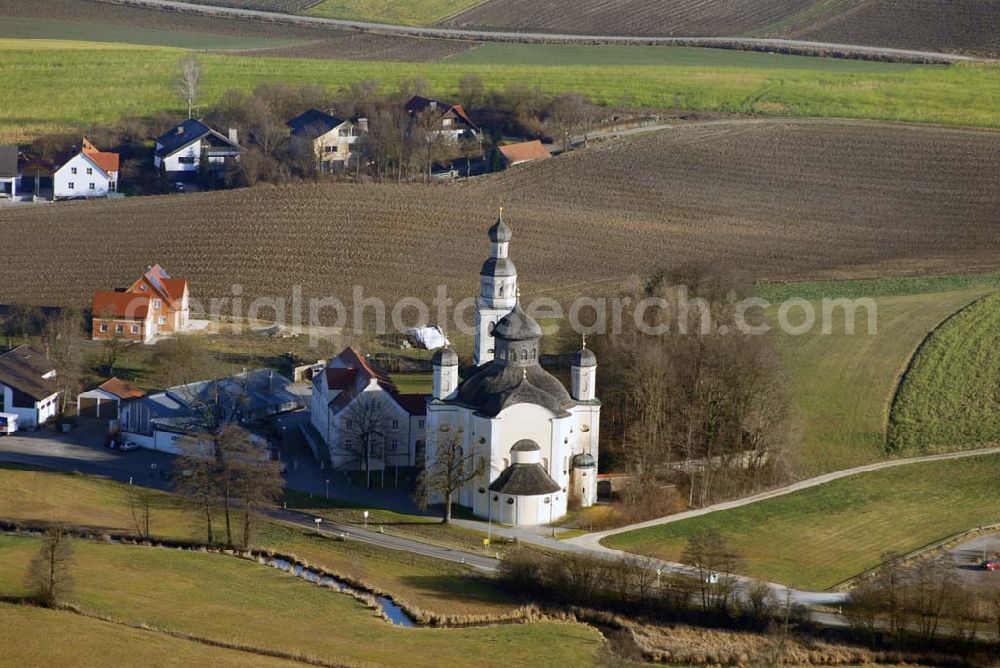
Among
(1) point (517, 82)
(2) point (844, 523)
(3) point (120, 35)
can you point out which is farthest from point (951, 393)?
(3) point (120, 35)

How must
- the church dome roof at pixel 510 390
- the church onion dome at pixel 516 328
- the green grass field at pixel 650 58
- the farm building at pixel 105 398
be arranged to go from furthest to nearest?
the green grass field at pixel 650 58 < the farm building at pixel 105 398 < the church onion dome at pixel 516 328 < the church dome roof at pixel 510 390

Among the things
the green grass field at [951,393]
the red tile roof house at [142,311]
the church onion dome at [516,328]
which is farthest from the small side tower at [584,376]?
the red tile roof house at [142,311]

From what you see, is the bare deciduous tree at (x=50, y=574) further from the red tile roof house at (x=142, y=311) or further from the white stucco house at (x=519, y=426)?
the red tile roof house at (x=142, y=311)

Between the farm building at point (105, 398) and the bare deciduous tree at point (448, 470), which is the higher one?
the farm building at point (105, 398)

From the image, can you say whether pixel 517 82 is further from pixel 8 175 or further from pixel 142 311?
pixel 142 311

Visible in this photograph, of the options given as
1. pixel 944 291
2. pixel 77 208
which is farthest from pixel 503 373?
pixel 77 208

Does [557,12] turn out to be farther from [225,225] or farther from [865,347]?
[865,347]
